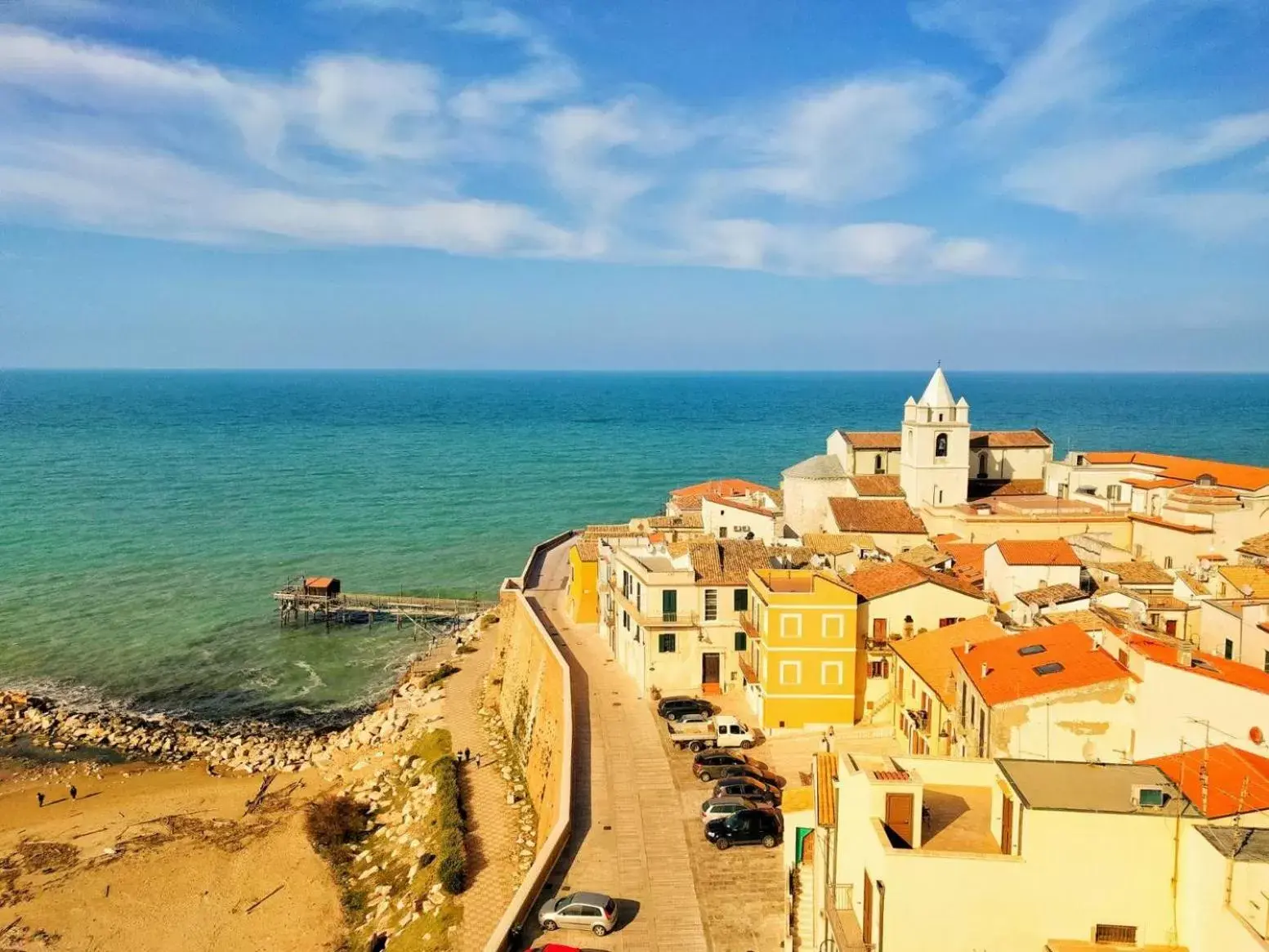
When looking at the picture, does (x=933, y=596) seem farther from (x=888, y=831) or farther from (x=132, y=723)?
(x=132, y=723)

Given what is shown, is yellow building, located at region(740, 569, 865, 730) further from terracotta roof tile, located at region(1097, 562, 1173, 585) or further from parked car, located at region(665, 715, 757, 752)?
terracotta roof tile, located at region(1097, 562, 1173, 585)

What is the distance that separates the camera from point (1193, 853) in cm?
1202

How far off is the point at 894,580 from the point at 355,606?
38.0m

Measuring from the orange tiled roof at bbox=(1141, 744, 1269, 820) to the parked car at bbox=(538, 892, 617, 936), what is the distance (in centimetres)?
1110

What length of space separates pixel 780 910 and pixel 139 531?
249ft

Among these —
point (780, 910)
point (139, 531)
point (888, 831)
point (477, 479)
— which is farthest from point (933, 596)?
point (477, 479)

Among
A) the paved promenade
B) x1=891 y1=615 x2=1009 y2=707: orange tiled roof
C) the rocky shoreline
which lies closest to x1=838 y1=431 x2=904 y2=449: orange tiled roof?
the paved promenade

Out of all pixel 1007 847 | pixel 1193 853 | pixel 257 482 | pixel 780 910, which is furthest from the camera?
pixel 257 482

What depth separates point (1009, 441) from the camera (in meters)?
56.8

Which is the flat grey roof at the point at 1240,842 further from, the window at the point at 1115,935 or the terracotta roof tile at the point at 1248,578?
the terracotta roof tile at the point at 1248,578

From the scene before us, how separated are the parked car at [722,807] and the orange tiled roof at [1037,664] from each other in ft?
21.7

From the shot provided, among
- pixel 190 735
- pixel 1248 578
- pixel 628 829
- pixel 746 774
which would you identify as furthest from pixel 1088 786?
pixel 190 735

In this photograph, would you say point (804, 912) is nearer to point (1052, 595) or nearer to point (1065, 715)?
point (1065, 715)

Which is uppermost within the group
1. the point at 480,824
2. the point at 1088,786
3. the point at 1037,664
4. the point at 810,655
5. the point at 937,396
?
the point at 937,396
